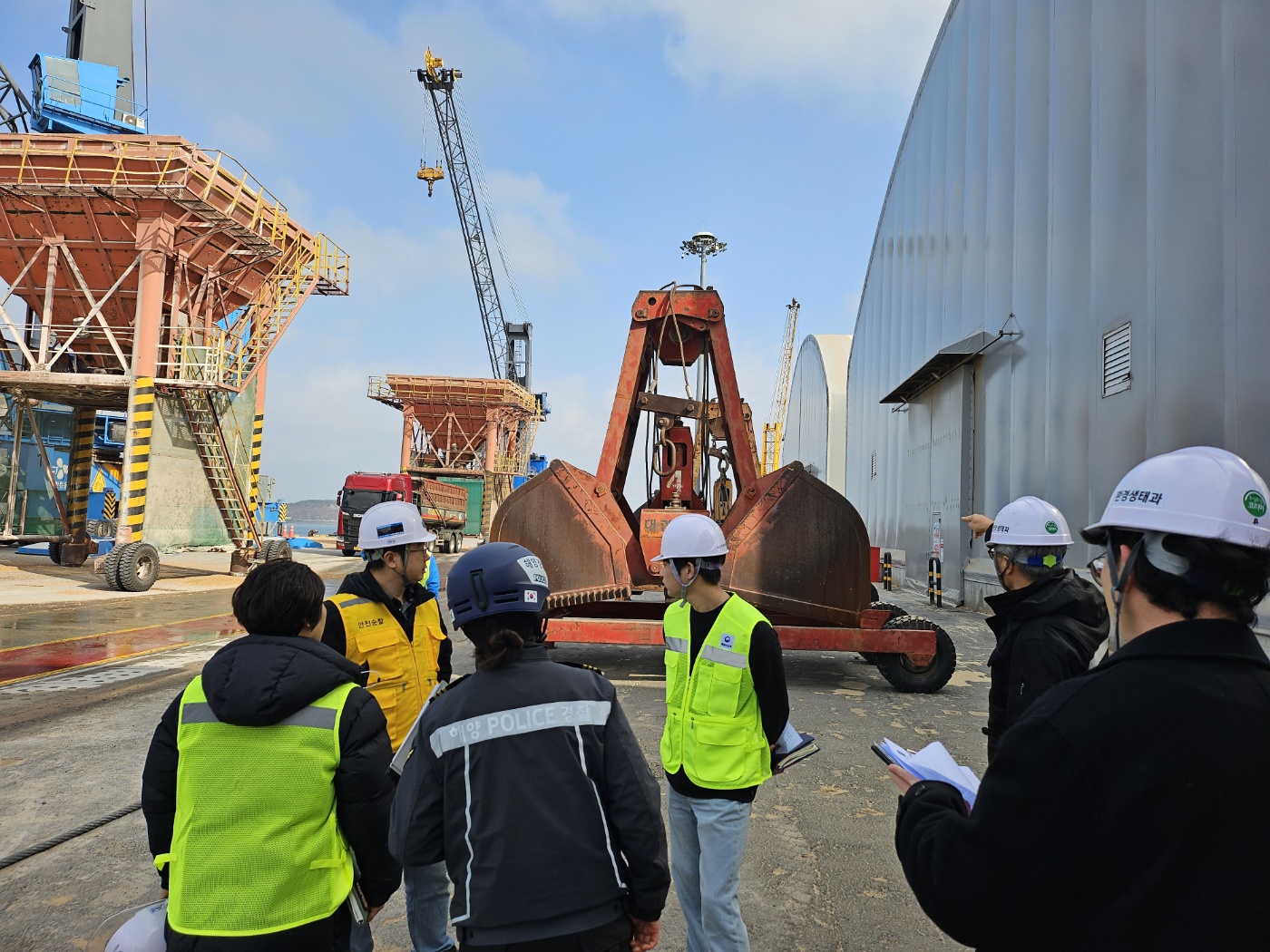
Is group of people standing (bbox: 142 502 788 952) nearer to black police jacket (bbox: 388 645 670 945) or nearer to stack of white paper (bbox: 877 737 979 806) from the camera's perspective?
black police jacket (bbox: 388 645 670 945)

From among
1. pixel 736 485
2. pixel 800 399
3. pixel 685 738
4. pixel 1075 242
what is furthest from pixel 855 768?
pixel 800 399

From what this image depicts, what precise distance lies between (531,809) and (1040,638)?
1.93 metres

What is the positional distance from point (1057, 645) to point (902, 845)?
1.57 m

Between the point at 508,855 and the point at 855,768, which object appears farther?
the point at 855,768

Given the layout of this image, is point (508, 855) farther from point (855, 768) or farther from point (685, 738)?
point (855, 768)

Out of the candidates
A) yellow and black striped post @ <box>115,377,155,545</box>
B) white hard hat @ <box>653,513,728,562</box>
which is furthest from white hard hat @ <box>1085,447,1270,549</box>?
yellow and black striped post @ <box>115,377,155,545</box>

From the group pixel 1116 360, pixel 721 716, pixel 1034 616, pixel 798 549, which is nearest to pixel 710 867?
pixel 721 716

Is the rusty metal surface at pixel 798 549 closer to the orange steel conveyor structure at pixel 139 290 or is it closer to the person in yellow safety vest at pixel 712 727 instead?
the person in yellow safety vest at pixel 712 727

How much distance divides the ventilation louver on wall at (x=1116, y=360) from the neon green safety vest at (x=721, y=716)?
8.63 meters

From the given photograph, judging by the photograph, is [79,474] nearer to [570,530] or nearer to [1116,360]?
[570,530]

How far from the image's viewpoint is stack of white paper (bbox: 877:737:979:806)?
174 centimetres

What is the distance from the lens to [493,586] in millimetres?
2035

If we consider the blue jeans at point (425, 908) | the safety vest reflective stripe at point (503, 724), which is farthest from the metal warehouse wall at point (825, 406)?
the safety vest reflective stripe at point (503, 724)

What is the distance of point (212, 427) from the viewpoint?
65.8 ft
